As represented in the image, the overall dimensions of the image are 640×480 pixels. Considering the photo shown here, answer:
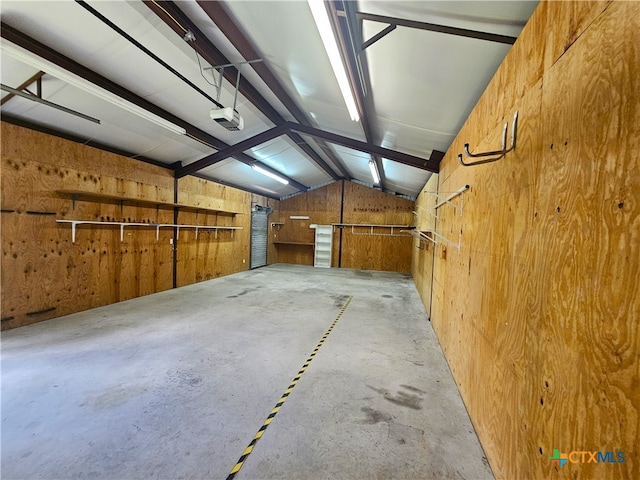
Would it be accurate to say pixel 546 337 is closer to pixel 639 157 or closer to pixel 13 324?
pixel 639 157

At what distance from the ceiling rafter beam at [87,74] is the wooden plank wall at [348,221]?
5956mm

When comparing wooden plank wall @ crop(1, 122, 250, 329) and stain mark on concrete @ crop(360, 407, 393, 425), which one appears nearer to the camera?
stain mark on concrete @ crop(360, 407, 393, 425)

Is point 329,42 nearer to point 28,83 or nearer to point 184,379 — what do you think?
point 184,379

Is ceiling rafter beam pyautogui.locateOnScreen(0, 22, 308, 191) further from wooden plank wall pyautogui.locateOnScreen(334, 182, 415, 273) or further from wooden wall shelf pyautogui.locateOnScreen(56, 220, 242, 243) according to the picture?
wooden plank wall pyautogui.locateOnScreen(334, 182, 415, 273)

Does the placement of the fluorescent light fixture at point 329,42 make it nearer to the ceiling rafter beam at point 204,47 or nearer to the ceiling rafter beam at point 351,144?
the ceiling rafter beam at point 204,47

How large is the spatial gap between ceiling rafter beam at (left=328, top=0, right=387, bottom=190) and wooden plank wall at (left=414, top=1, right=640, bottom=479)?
109 cm

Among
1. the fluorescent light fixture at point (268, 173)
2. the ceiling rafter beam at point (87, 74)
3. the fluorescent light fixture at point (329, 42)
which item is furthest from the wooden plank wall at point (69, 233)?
A: the fluorescent light fixture at point (329, 42)

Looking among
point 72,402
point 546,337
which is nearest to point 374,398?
point 546,337

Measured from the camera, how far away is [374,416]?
202cm

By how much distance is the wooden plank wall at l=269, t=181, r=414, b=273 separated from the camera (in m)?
9.89

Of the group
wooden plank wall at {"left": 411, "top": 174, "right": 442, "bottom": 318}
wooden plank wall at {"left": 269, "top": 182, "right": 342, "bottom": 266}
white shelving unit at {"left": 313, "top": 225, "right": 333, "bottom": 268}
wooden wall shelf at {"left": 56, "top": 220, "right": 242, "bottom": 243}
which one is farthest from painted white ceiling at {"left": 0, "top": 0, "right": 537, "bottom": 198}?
white shelving unit at {"left": 313, "top": 225, "right": 333, "bottom": 268}

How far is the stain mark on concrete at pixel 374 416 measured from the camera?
1.97m

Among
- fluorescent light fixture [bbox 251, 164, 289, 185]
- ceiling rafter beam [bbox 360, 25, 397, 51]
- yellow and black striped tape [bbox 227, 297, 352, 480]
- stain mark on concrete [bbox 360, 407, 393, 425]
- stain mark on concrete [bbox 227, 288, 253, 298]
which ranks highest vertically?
fluorescent light fixture [bbox 251, 164, 289, 185]

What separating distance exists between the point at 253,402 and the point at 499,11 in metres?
3.11
